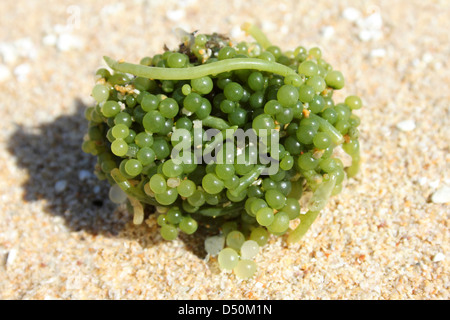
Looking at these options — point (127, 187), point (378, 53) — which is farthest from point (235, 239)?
point (378, 53)

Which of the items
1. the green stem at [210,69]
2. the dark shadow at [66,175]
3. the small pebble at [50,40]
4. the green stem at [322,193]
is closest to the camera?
the green stem at [210,69]

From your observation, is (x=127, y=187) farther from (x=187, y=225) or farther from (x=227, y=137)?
(x=227, y=137)

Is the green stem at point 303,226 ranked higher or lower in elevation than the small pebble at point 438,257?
lower

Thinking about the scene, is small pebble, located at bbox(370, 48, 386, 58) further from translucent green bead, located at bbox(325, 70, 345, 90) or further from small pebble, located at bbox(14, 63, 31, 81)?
small pebble, located at bbox(14, 63, 31, 81)

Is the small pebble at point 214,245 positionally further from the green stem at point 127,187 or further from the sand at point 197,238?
the green stem at point 127,187

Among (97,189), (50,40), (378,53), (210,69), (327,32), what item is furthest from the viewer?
(50,40)

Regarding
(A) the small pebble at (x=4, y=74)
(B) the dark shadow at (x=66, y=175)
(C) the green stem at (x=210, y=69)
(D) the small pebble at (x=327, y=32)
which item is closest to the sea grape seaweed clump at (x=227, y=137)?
(C) the green stem at (x=210, y=69)

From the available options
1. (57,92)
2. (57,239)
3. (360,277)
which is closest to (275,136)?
(360,277)

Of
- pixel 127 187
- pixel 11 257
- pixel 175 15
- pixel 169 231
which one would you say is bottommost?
pixel 11 257
